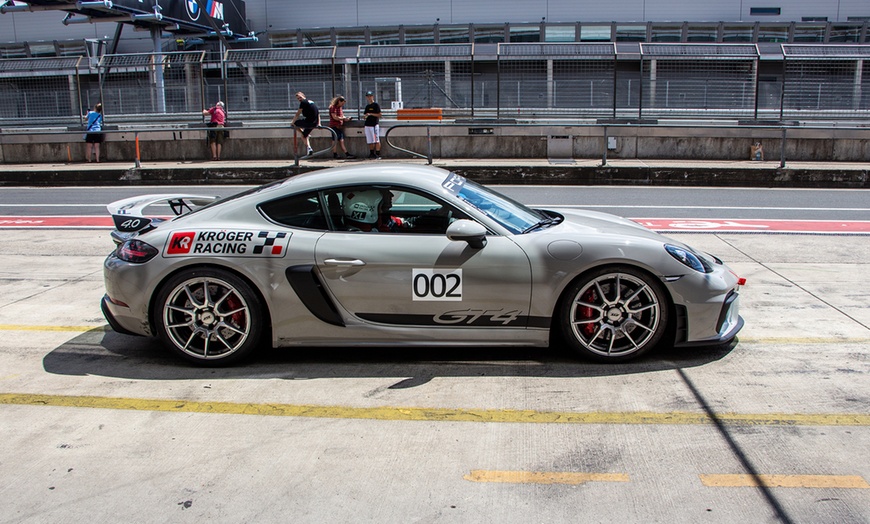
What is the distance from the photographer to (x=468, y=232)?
4828 mm

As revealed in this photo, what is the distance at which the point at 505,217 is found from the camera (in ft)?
17.3

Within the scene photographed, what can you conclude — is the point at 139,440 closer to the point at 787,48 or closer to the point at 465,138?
the point at 465,138

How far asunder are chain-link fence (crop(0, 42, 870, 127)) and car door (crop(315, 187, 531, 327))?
1628cm

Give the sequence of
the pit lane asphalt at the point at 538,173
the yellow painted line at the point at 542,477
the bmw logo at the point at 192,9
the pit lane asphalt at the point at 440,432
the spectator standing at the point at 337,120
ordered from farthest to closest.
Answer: the bmw logo at the point at 192,9, the spectator standing at the point at 337,120, the pit lane asphalt at the point at 538,173, the yellow painted line at the point at 542,477, the pit lane asphalt at the point at 440,432

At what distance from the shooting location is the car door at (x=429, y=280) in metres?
4.90

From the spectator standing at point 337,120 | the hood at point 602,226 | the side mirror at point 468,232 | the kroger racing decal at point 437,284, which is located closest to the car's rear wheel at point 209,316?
the kroger racing decal at point 437,284

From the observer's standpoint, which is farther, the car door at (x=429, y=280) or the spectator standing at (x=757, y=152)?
the spectator standing at (x=757, y=152)

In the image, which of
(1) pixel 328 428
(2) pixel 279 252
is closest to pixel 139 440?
(1) pixel 328 428

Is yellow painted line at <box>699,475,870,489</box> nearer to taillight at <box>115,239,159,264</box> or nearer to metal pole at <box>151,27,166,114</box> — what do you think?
taillight at <box>115,239,159,264</box>

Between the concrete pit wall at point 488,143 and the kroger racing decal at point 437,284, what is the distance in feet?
43.1

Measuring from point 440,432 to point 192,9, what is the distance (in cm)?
3390

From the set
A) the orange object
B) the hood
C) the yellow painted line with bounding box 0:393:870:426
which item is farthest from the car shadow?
the orange object

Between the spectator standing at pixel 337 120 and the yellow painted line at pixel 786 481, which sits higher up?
the spectator standing at pixel 337 120

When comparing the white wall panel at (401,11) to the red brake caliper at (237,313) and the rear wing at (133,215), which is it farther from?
the red brake caliper at (237,313)
